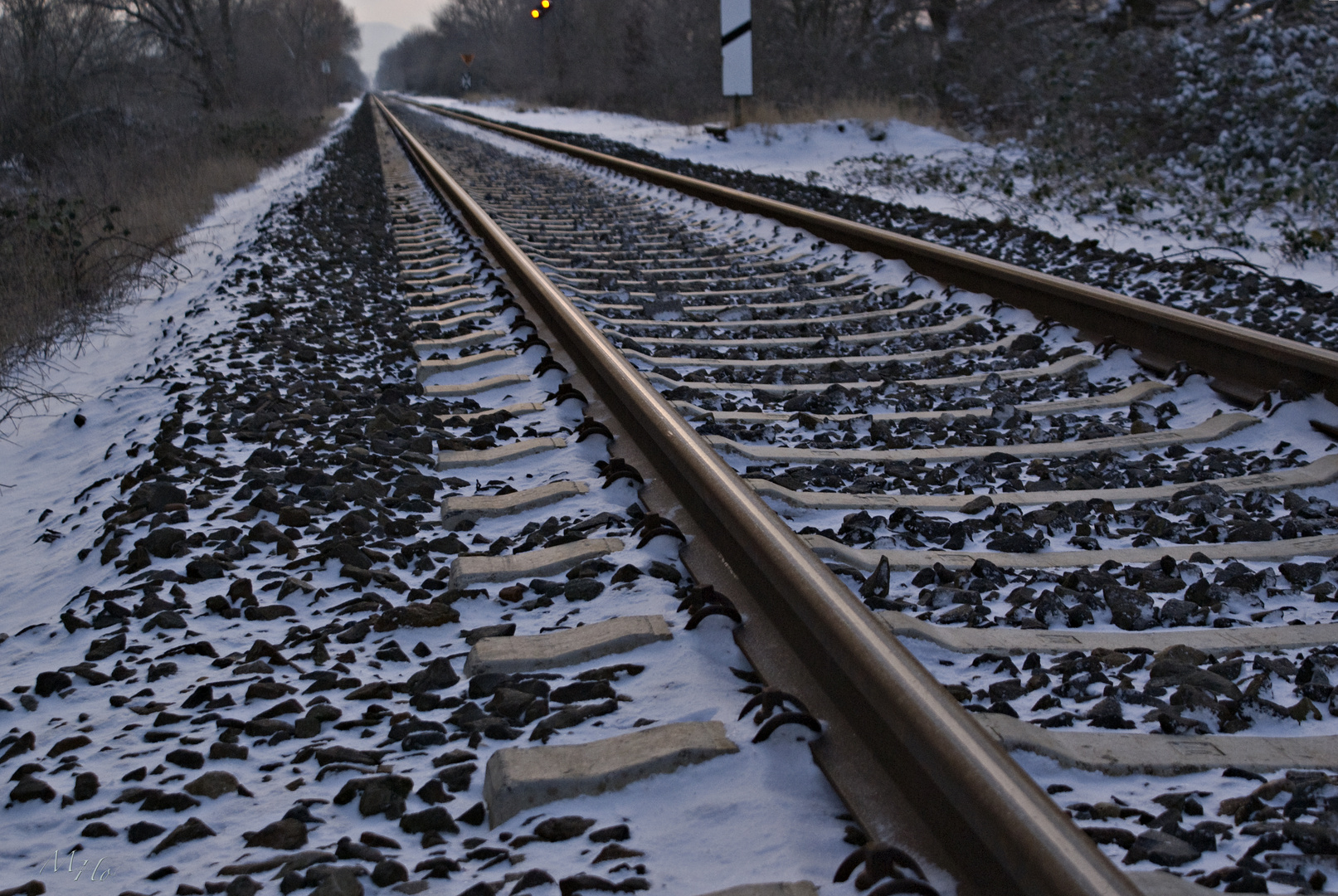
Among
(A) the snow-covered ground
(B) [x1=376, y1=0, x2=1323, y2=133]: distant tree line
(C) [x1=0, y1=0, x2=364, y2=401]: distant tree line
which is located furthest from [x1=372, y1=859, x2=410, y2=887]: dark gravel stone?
(B) [x1=376, y1=0, x2=1323, y2=133]: distant tree line

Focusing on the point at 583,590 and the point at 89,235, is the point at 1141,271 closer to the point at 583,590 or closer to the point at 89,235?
the point at 583,590

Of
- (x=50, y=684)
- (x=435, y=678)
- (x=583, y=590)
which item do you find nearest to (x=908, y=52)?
(x=583, y=590)

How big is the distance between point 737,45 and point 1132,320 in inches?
547

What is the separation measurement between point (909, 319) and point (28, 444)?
14.4 ft

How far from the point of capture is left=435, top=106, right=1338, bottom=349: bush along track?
200 inches

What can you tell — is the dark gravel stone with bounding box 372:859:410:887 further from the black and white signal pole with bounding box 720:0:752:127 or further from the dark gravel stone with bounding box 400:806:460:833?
the black and white signal pole with bounding box 720:0:752:127

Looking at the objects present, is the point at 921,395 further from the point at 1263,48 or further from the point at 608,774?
the point at 1263,48

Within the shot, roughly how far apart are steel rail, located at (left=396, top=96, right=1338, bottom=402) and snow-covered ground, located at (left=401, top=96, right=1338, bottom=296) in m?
1.91

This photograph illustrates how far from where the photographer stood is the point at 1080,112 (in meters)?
13.1

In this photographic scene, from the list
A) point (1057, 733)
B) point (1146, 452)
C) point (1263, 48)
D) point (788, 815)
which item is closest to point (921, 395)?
point (1146, 452)

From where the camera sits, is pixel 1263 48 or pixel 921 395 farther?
pixel 1263 48

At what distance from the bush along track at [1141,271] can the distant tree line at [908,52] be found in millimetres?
5934

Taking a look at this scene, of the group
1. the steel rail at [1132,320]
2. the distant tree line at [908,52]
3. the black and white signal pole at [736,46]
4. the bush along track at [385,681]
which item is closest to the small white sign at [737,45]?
the black and white signal pole at [736,46]

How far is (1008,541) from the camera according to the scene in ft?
8.91
